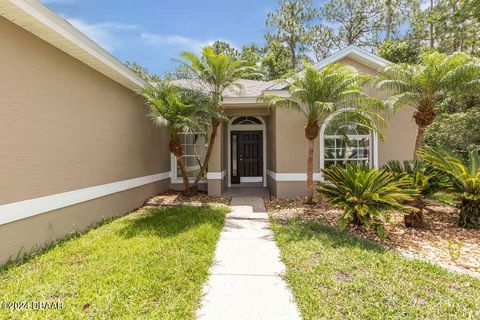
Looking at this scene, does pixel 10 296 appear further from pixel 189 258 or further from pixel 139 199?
pixel 139 199

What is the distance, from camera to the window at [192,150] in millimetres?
10508

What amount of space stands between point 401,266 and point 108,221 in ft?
20.4

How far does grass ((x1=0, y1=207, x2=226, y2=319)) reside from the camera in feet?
9.18

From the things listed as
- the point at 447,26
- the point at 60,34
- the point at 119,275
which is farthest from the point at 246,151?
the point at 447,26

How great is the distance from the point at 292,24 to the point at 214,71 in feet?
66.2

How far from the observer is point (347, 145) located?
30.0 ft

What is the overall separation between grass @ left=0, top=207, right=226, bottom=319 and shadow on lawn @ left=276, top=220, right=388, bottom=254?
1579 mm

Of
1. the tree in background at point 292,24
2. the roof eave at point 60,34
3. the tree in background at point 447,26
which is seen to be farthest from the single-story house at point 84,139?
the tree in background at point 292,24

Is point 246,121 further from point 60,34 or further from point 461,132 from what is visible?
point 461,132

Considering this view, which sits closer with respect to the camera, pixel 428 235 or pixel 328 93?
pixel 428 235

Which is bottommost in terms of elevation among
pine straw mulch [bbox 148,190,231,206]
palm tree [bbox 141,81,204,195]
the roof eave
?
pine straw mulch [bbox 148,190,231,206]

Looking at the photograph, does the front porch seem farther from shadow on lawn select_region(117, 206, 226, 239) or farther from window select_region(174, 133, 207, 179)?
shadow on lawn select_region(117, 206, 226, 239)

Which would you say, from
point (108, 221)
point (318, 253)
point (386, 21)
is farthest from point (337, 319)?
point (386, 21)

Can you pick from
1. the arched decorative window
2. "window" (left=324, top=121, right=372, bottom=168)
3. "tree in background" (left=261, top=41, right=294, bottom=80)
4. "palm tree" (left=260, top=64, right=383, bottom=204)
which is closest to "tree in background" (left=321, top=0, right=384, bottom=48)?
"tree in background" (left=261, top=41, right=294, bottom=80)
